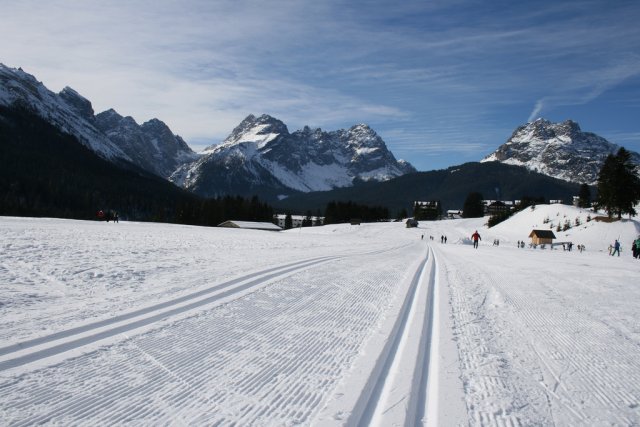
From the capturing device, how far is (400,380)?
4.45 m

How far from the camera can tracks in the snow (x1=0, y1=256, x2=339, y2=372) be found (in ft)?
15.4

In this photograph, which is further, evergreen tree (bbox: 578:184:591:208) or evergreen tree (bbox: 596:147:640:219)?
evergreen tree (bbox: 578:184:591:208)

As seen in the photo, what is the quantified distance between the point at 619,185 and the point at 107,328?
247 ft

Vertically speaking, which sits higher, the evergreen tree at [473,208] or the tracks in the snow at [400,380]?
the evergreen tree at [473,208]

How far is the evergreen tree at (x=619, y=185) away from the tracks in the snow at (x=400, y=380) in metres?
71.4

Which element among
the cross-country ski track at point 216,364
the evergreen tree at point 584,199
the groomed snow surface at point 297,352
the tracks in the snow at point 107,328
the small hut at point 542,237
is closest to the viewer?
the cross-country ski track at point 216,364

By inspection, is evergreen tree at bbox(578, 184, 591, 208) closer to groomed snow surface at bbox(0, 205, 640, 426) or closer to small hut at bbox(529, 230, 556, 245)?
small hut at bbox(529, 230, 556, 245)

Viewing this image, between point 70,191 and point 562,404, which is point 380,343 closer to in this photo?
point 562,404

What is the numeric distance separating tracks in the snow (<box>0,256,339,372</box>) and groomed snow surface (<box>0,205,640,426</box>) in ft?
0.10

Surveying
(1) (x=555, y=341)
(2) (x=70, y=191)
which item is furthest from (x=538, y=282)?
(2) (x=70, y=191)

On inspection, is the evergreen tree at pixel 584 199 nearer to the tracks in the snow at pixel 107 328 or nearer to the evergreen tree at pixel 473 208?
the evergreen tree at pixel 473 208

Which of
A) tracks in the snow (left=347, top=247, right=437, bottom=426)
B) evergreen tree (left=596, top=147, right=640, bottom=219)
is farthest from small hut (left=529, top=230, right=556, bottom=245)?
tracks in the snow (left=347, top=247, right=437, bottom=426)

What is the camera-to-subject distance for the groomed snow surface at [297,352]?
380cm

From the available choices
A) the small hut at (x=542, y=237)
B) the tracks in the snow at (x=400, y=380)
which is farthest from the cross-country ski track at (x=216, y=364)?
the small hut at (x=542, y=237)
